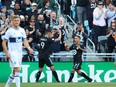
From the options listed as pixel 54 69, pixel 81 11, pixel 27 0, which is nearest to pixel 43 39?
pixel 54 69

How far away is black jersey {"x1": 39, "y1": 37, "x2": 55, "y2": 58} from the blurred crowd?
3.26 ft

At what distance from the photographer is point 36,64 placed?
69.7 feet

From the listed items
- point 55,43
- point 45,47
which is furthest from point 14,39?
point 55,43

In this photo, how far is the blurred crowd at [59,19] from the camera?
→ 2127 cm

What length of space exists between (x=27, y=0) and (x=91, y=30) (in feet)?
9.89

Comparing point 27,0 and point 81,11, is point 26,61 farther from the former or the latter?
point 81,11

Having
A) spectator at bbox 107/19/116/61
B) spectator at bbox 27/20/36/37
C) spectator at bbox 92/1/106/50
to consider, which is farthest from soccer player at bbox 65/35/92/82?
spectator at bbox 92/1/106/50

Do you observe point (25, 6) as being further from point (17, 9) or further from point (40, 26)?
point (40, 26)

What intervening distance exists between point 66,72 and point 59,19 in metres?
2.19

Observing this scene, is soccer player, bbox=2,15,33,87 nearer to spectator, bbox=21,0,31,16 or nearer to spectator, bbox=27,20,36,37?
spectator, bbox=27,20,36,37

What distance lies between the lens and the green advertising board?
836 inches

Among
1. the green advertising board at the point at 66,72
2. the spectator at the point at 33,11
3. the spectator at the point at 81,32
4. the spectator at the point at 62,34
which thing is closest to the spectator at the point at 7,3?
the spectator at the point at 33,11

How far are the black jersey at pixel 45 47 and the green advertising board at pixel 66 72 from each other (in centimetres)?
128

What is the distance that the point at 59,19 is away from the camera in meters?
21.8
